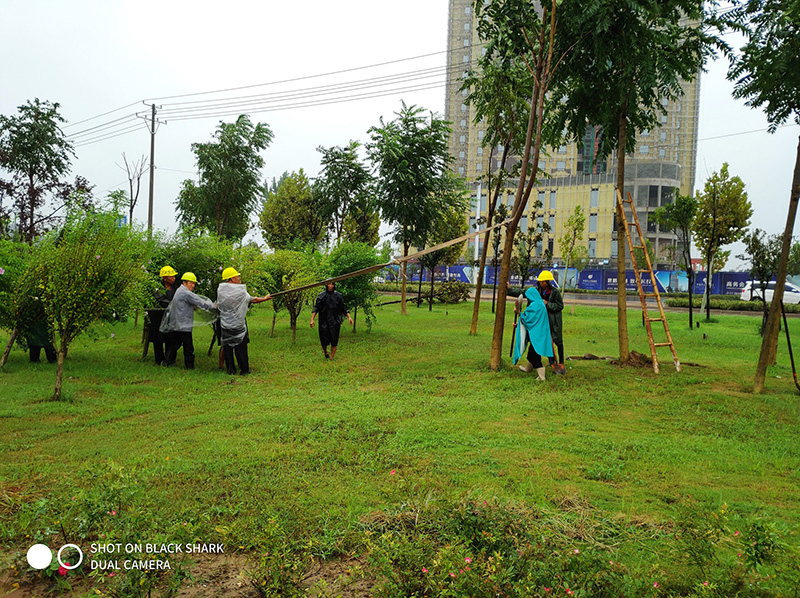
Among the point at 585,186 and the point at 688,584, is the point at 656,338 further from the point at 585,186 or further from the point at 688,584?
the point at 585,186

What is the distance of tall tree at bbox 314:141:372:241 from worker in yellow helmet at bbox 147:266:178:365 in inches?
537

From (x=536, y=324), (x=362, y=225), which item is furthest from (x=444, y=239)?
(x=536, y=324)

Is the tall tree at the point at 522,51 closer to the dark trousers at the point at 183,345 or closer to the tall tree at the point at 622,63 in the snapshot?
the tall tree at the point at 622,63

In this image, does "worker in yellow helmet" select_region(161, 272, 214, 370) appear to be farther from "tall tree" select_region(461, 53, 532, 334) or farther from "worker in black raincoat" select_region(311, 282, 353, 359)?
"tall tree" select_region(461, 53, 532, 334)

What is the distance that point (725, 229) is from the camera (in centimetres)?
2302

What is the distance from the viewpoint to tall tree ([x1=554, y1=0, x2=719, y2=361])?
33.0 ft

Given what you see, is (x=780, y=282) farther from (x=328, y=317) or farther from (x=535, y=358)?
(x=328, y=317)

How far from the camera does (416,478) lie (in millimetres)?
5012

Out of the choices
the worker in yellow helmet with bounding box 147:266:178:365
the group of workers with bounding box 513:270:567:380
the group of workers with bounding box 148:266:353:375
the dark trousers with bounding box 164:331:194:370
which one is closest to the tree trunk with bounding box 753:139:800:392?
the group of workers with bounding box 513:270:567:380

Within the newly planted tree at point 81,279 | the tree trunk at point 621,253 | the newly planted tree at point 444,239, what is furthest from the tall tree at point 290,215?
the newly planted tree at point 81,279

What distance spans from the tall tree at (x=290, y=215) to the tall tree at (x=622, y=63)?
24.2 metres

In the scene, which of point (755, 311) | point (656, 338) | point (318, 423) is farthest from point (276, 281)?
point (755, 311)

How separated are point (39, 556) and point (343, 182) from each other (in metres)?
22.9

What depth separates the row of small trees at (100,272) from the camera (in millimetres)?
7883
